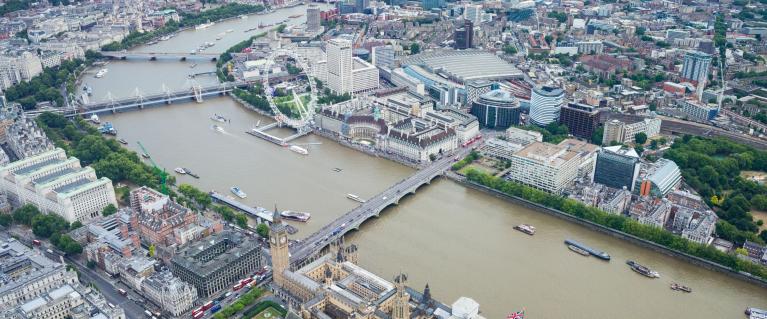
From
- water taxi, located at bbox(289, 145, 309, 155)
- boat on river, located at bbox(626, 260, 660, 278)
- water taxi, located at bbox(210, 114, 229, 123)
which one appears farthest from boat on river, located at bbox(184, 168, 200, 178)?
boat on river, located at bbox(626, 260, 660, 278)

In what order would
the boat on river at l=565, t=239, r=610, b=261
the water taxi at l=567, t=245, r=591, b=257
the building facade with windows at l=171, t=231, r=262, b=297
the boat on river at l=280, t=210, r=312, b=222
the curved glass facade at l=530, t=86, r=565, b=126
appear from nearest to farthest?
the building facade with windows at l=171, t=231, r=262, b=297, the boat on river at l=565, t=239, r=610, b=261, the water taxi at l=567, t=245, r=591, b=257, the boat on river at l=280, t=210, r=312, b=222, the curved glass facade at l=530, t=86, r=565, b=126

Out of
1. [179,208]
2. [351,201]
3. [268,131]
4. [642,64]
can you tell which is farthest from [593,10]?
[179,208]

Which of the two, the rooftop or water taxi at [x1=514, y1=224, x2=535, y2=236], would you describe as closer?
water taxi at [x1=514, y1=224, x2=535, y2=236]

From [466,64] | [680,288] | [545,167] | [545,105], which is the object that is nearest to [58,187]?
[545,167]

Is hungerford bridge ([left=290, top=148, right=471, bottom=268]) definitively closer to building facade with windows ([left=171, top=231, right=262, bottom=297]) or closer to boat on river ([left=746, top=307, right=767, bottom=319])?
building facade with windows ([left=171, top=231, right=262, bottom=297])

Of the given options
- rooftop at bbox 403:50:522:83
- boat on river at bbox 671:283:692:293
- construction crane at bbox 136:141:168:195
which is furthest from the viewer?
rooftop at bbox 403:50:522:83

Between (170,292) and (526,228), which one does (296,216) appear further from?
(526,228)

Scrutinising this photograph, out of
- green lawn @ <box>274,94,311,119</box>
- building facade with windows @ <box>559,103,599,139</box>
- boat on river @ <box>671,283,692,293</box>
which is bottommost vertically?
boat on river @ <box>671,283,692,293</box>
